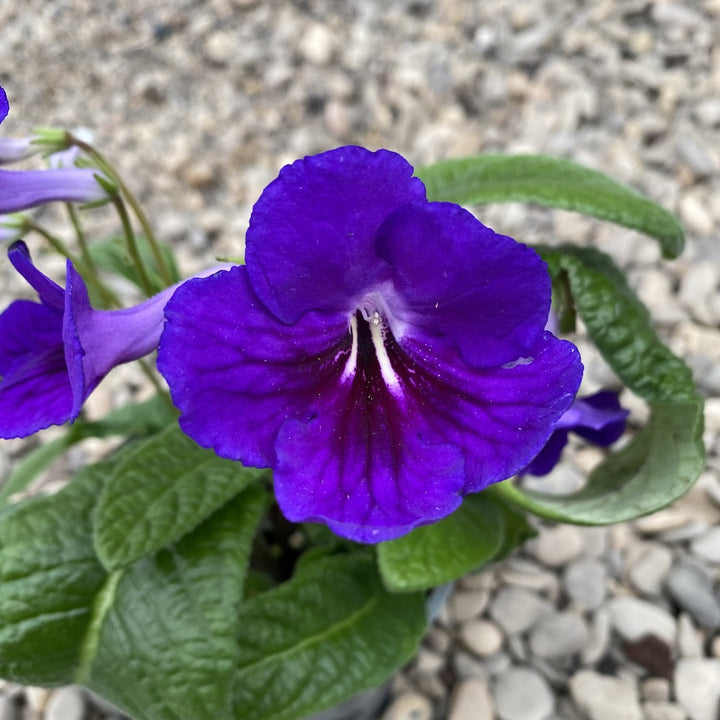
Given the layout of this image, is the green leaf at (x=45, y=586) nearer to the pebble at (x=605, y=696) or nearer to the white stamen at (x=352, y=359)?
the white stamen at (x=352, y=359)

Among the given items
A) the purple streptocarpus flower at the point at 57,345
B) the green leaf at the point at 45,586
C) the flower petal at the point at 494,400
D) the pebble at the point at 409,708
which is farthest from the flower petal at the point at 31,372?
the pebble at the point at 409,708

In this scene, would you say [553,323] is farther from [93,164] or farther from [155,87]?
[155,87]

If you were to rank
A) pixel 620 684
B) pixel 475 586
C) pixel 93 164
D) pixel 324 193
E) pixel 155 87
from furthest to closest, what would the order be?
pixel 155 87 → pixel 475 586 → pixel 620 684 → pixel 93 164 → pixel 324 193

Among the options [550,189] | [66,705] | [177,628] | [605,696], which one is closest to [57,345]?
[177,628]

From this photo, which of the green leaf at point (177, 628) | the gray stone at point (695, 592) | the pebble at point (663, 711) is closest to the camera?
the green leaf at point (177, 628)

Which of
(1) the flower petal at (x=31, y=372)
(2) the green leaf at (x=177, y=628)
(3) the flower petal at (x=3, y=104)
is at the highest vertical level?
(3) the flower petal at (x=3, y=104)

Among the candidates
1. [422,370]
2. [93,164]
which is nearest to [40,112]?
[93,164]

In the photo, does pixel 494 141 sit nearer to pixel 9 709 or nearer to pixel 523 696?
pixel 523 696
